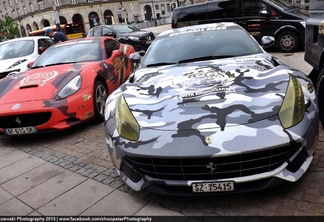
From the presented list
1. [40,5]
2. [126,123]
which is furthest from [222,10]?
[40,5]

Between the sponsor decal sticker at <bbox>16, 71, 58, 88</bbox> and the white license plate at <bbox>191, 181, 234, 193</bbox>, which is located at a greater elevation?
the sponsor decal sticker at <bbox>16, 71, 58, 88</bbox>

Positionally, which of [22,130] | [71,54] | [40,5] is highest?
[40,5]

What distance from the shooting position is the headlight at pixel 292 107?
7.98 ft

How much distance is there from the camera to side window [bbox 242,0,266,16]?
989 centimetres

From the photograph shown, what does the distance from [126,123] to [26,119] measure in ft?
7.77

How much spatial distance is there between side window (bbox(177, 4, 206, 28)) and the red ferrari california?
5918 millimetres

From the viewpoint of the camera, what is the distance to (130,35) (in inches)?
538

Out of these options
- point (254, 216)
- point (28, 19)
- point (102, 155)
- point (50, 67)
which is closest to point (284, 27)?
point (50, 67)

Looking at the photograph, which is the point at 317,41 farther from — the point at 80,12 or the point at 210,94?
the point at 80,12

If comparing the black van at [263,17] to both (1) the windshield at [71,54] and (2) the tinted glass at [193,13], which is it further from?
(1) the windshield at [71,54]

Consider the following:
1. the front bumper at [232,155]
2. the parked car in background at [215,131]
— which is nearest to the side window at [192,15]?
the parked car in background at [215,131]

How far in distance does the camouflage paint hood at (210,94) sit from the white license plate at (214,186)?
44 cm

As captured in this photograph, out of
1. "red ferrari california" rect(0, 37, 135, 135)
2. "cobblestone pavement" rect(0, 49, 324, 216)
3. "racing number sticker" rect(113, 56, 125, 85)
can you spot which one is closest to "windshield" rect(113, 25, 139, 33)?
"racing number sticker" rect(113, 56, 125, 85)

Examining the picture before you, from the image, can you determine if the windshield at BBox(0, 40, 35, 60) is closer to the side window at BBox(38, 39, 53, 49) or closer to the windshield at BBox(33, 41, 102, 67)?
the side window at BBox(38, 39, 53, 49)
